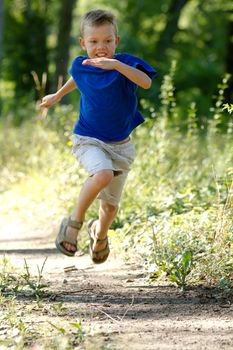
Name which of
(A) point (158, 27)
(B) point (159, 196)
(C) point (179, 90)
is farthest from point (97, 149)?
(A) point (158, 27)

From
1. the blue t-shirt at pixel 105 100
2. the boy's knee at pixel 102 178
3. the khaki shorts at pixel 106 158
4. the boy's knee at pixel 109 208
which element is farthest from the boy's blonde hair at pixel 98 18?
the boy's knee at pixel 109 208

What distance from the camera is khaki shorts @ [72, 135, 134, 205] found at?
18.0 ft

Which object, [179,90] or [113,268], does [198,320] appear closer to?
[113,268]

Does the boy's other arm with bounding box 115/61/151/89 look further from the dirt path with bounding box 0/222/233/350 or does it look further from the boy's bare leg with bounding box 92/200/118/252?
the dirt path with bounding box 0/222/233/350

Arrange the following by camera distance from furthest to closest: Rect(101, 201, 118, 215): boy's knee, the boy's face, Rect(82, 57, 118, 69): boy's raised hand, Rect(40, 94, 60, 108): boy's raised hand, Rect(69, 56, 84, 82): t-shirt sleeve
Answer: Rect(40, 94, 60, 108): boy's raised hand, Rect(101, 201, 118, 215): boy's knee, Rect(69, 56, 84, 82): t-shirt sleeve, the boy's face, Rect(82, 57, 118, 69): boy's raised hand

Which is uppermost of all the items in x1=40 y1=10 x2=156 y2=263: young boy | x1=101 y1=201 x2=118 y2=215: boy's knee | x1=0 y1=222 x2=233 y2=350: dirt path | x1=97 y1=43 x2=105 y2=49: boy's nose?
x1=97 y1=43 x2=105 y2=49: boy's nose

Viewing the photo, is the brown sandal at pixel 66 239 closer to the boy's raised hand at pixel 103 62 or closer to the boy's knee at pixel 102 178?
the boy's knee at pixel 102 178

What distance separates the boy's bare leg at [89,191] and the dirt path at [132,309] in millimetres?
390

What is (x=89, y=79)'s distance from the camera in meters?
5.62

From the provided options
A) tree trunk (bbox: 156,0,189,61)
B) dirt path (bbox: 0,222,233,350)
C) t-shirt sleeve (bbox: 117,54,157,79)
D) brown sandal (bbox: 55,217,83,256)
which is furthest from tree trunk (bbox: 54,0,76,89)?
brown sandal (bbox: 55,217,83,256)

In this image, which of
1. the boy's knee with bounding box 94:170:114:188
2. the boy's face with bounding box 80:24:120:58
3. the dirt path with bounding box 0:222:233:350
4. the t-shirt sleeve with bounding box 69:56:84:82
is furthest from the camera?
the t-shirt sleeve with bounding box 69:56:84:82

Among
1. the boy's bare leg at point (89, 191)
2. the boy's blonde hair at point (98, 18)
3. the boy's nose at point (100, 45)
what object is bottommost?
the boy's bare leg at point (89, 191)

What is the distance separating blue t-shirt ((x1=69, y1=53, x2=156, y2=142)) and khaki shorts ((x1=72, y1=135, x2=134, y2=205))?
0.06m

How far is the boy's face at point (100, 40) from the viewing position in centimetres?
550
